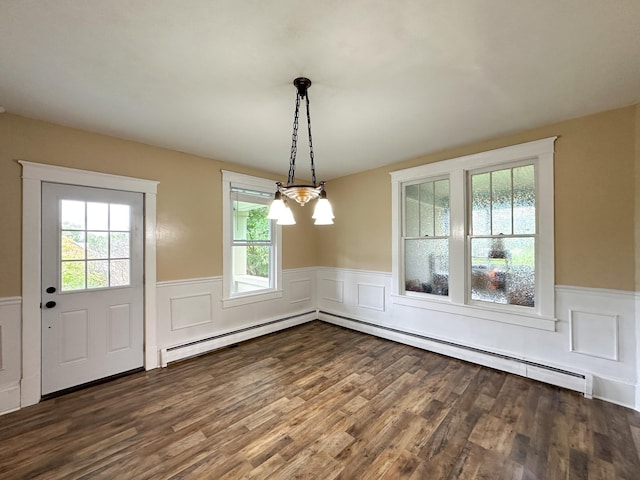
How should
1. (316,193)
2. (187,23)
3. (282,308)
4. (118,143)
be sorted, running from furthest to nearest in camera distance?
(282,308)
(118,143)
(316,193)
(187,23)

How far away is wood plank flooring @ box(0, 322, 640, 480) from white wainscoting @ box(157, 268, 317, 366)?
0.37 meters

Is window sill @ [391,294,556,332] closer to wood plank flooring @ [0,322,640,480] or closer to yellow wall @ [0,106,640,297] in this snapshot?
yellow wall @ [0,106,640,297]

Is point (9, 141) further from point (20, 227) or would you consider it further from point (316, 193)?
point (316, 193)

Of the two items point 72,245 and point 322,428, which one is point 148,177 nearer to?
point 72,245

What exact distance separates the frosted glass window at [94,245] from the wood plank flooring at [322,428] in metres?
1.09

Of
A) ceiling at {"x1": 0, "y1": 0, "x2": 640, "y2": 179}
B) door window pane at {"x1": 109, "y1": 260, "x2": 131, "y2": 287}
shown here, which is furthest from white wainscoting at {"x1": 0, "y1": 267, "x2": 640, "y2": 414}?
ceiling at {"x1": 0, "y1": 0, "x2": 640, "y2": 179}

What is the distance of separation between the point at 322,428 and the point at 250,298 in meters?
2.40

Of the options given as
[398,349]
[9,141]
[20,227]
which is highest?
[9,141]

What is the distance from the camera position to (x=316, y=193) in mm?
1972

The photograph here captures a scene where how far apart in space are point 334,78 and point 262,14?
69cm

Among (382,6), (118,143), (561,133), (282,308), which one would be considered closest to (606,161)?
(561,133)

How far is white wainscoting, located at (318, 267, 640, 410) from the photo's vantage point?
2.42 metres

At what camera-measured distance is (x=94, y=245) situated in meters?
2.84

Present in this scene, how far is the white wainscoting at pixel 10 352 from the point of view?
2354 mm
